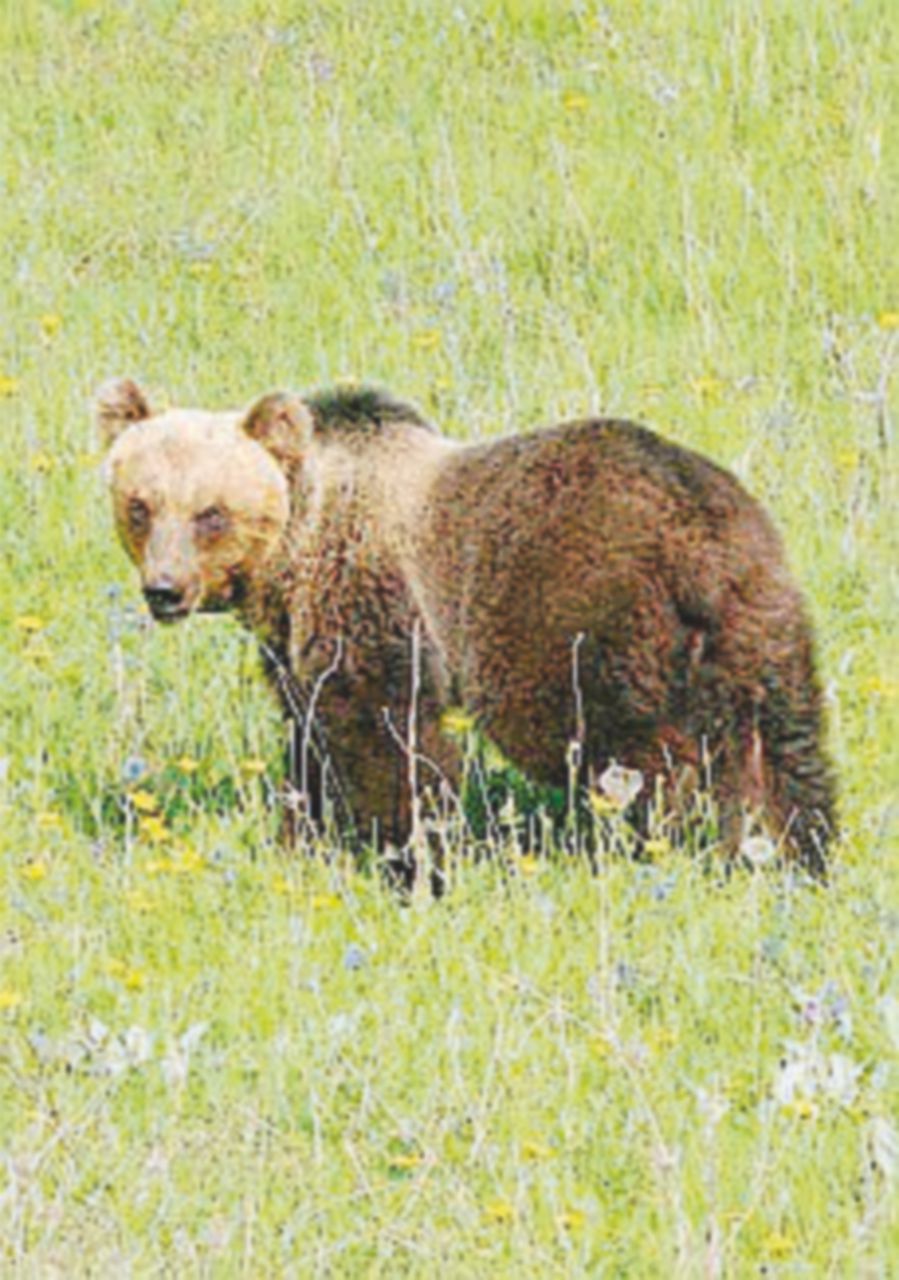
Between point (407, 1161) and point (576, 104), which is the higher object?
point (576, 104)

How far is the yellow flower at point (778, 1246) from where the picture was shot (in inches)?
177

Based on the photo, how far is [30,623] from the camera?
292 inches

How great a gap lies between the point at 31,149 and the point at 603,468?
5.48 metres

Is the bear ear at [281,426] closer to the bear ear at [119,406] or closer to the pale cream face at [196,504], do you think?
the pale cream face at [196,504]

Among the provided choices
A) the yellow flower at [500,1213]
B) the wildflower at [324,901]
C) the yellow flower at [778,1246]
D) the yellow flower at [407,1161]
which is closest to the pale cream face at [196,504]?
the wildflower at [324,901]

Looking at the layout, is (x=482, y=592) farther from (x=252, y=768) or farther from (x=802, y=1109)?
(x=802, y=1109)

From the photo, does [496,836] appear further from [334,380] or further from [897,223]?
[897,223]

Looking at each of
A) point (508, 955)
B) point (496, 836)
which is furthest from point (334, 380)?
point (508, 955)


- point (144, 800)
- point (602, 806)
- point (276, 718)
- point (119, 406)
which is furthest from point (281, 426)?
point (602, 806)

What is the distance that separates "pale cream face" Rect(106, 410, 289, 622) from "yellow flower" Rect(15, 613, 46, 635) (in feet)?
1.36

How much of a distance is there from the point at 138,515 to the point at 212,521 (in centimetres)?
17

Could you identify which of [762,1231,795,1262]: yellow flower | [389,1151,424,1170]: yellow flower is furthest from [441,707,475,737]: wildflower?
[762,1231,795,1262]: yellow flower

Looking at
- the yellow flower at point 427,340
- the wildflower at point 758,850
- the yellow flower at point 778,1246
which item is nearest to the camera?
the yellow flower at point 778,1246

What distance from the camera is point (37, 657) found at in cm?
753
